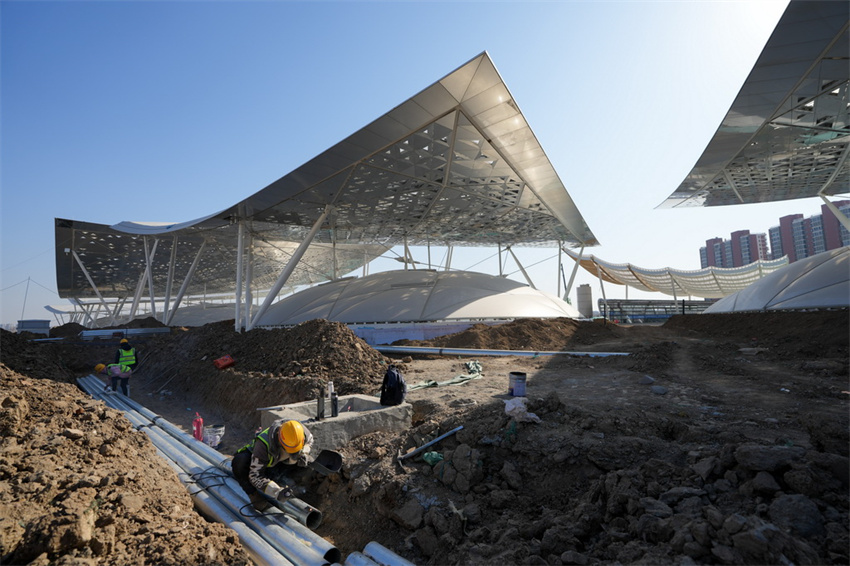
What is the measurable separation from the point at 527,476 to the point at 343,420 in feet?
10.2

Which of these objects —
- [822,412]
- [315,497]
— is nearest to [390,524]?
[315,497]

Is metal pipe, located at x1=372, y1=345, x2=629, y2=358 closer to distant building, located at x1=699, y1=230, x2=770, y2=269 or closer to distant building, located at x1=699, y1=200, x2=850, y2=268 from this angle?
distant building, located at x1=699, y1=200, x2=850, y2=268

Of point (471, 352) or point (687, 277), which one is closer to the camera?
point (471, 352)

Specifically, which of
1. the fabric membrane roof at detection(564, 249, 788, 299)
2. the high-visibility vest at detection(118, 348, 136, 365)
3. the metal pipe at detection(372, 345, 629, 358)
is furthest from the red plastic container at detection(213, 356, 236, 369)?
the fabric membrane roof at detection(564, 249, 788, 299)

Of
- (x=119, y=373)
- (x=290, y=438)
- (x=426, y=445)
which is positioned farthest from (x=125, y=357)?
(x=426, y=445)

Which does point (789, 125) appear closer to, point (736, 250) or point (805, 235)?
point (805, 235)

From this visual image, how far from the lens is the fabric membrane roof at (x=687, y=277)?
38.4 m

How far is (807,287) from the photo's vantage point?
677 inches

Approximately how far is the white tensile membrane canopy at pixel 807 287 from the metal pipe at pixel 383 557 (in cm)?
1930

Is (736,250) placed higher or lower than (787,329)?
higher

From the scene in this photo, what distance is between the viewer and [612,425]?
568 cm

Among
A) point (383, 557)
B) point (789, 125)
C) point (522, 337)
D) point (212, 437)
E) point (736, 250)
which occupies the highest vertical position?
point (736, 250)

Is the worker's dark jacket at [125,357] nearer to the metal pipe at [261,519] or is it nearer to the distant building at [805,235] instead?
the metal pipe at [261,519]

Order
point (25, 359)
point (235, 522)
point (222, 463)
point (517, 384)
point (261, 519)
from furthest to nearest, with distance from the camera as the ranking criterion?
point (25, 359) < point (517, 384) < point (222, 463) < point (261, 519) < point (235, 522)
